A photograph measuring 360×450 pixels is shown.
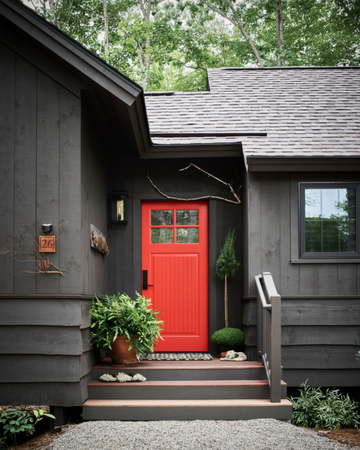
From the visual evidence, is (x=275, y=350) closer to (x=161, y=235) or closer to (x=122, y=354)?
(x=122, y=354)

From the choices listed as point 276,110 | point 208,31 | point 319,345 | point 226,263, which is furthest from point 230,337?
point 208,31

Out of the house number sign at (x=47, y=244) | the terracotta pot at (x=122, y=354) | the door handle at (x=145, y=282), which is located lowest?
the terracotta pot at (x=122, y=354)

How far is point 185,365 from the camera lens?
436cm

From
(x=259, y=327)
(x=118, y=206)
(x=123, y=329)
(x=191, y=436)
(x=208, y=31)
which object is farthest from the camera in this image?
(x=208, y=31)

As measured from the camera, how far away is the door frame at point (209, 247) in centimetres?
538

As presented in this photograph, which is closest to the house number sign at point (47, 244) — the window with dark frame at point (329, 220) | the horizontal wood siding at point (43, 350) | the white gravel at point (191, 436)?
the horizontal wood siding at point (43, 350)

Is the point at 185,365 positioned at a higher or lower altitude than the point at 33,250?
lower

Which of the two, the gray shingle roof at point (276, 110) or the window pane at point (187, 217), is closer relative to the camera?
the gray shingle roof at point (276, 110)

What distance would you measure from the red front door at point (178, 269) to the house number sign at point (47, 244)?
1.80 metres

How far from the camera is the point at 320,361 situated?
4648 millimetres

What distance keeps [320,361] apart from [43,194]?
347cm

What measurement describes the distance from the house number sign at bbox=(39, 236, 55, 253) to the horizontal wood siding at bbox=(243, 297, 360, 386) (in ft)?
8.50

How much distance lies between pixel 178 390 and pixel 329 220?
257 centimetres

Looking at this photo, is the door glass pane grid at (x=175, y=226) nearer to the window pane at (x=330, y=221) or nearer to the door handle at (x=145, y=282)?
the door handle at (x=145, y=282)
